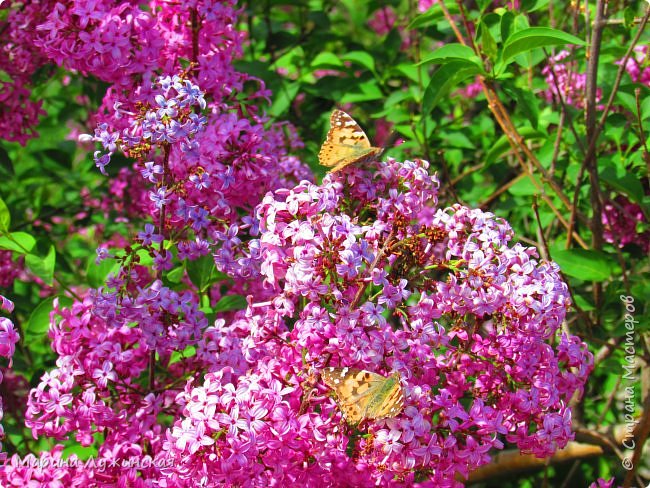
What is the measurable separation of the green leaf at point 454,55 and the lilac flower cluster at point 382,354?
53cm

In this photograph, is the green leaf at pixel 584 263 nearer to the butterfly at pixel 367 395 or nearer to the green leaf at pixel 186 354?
the butterfly at pixel 367 395

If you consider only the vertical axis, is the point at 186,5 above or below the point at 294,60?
above

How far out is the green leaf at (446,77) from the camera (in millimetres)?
2562

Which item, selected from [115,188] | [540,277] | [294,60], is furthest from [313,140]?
[540,277]

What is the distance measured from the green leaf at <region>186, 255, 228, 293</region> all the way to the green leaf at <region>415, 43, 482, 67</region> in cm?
97

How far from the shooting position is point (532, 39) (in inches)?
94.4

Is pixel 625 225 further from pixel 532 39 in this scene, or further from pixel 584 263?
pixel 532 39

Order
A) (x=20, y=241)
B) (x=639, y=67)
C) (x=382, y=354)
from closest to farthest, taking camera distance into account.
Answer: (x=382, y=354)
(x=20, y=241)
(x=639, y=67)

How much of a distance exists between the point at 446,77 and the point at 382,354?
3.73 ft

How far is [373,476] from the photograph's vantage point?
1.99m

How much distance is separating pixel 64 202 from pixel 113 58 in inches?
89.3

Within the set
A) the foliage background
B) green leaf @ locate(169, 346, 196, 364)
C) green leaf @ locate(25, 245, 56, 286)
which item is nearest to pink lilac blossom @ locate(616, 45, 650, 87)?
the foliage background

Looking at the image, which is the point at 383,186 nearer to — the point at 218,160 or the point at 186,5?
the point at 218,160

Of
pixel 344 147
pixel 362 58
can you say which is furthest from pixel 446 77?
pixel 362 58
